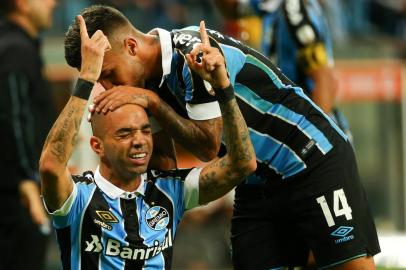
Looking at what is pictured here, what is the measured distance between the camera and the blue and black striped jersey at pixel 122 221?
446 cm

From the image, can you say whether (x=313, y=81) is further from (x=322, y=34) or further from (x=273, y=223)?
(x=273, y=223)

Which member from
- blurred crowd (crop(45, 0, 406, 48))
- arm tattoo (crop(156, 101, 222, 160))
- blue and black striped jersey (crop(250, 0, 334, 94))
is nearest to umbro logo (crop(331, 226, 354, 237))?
arm tattoo (crop(156, 101, 222, 160))

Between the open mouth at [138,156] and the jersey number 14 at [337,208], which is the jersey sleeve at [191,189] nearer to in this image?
the open mouth at [138,156]

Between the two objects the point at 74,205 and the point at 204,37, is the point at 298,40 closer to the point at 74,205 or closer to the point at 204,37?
the point at 204,37

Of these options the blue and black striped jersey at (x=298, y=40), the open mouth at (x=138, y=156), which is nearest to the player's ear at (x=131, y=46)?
the open mouth at (x=138, y=156)

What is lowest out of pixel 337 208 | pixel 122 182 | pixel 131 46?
Answer: pixel 337 208

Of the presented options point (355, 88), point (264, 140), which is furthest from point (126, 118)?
point (355, 88)

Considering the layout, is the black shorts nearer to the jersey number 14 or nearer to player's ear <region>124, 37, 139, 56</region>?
the jersey number 14

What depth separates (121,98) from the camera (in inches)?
174

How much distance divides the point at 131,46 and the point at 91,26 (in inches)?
7.2

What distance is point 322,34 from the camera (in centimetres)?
692

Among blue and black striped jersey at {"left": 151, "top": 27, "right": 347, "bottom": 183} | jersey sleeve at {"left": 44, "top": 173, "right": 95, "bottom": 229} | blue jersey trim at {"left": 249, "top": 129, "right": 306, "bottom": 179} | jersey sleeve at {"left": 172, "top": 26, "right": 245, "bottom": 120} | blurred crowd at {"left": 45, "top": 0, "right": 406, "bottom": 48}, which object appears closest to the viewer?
jersey sleeve at {"left": 44, "top": 173, "right": 95, "bottom": 229}

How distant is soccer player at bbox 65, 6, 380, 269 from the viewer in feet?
15.1

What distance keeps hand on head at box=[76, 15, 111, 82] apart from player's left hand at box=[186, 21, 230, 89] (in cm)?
34
